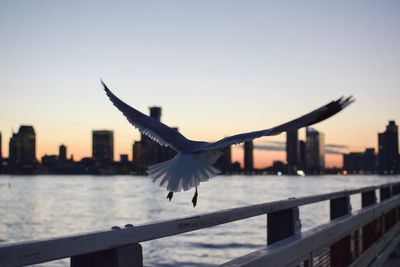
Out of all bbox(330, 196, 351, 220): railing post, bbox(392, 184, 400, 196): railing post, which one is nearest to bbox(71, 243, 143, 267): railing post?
bbox(330, 196, 351, 220): railing post

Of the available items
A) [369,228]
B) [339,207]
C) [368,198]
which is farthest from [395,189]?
[339,207]

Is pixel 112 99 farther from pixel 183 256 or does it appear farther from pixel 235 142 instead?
pixel 183 256

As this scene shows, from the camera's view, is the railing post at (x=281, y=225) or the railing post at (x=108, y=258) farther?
the railing post at (x=281, y=225)

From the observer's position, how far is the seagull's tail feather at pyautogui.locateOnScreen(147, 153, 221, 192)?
4562mm

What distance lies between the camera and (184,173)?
4691mm

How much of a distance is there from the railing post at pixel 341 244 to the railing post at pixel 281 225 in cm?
115

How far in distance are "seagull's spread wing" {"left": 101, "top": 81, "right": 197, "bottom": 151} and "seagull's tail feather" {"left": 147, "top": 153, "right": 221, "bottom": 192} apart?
36cm

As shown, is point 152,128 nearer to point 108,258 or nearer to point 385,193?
point 108,258

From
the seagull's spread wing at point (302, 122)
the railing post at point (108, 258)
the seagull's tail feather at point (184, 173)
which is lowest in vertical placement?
the railing post at point (108, 258)

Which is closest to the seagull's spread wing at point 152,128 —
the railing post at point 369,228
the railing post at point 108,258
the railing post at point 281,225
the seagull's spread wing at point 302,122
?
the seagull's spread wing at point 302,122

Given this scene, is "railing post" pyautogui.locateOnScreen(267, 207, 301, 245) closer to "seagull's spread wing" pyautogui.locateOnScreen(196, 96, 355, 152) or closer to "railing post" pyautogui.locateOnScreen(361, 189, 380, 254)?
"seagull's spread wing" pyautogui.locateOnScreen(196, 96, 355, 152)

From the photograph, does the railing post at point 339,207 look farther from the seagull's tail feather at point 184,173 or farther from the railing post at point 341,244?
the seagull's tail feather at point 184,173

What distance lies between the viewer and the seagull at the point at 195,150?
4293 millimetres

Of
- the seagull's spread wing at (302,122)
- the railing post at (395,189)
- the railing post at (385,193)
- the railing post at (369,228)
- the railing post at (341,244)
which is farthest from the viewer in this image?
the railing post at (395,189)
